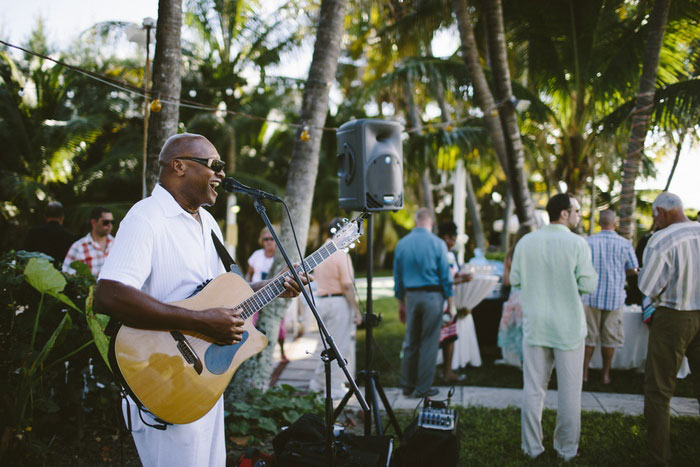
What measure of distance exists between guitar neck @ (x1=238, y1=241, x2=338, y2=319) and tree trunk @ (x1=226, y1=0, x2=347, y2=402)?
2.19 meters

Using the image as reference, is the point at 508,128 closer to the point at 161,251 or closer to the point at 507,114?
the point at 507,114

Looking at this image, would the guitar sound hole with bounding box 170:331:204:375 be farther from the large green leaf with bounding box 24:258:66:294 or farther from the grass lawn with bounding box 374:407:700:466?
the grass lawn with bounding box 374:407:700:466

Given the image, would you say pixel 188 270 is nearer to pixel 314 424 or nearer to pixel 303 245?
pixel 314 424

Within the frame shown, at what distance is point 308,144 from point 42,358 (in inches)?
113

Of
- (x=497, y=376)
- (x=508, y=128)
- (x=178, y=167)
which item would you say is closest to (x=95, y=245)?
(x=178, y=167)

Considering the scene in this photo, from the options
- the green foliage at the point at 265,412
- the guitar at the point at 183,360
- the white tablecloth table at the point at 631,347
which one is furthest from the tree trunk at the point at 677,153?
the guitar at the point at 183,360

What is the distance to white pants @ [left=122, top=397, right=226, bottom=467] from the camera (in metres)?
2.19

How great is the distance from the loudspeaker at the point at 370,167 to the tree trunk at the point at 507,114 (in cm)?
354

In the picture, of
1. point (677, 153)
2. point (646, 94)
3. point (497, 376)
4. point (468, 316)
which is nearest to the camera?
point (497, 376)

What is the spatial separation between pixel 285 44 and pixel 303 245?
12.4 meters

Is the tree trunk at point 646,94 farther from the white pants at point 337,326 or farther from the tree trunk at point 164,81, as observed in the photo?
the tree trunk at point 164,81

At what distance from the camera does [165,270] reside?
2260 millimetres

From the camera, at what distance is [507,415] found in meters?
5.09

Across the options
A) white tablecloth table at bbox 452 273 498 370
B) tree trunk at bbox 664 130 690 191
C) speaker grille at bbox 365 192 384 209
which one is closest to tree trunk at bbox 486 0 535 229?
white tablecloth table at bbox 452 273 498 370
